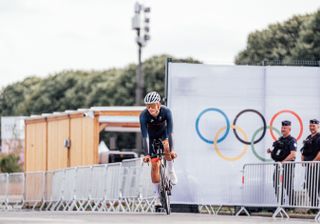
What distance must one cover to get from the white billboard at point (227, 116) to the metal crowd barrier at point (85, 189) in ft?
4.07

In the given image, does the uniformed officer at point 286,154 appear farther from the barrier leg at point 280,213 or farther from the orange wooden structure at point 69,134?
the orange wooden structure at point 69,134

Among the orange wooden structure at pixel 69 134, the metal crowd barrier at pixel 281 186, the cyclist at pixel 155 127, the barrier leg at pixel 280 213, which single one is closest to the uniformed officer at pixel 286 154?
the metal crowd barrier at pixel 281 186

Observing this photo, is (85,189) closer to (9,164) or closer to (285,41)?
(9,164)

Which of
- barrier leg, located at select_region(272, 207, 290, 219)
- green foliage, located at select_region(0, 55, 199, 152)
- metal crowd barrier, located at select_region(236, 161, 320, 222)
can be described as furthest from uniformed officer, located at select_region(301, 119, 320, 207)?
green foliage, located at select_region(0, 55, 199, 152)

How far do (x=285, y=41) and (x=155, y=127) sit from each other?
198ft

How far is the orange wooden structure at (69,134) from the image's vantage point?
32.8 m

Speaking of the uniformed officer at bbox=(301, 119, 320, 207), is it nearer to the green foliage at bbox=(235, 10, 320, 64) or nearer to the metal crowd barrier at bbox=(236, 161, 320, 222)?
the metal crowd barrier at bbox=(236, 161, 320, 222)

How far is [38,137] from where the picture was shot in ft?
123

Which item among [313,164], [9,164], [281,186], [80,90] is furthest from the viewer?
[80,90]

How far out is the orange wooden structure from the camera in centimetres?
3281

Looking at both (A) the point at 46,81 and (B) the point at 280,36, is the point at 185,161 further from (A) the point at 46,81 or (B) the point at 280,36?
(A) the point at 46,81

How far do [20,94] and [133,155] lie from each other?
88.4 meters

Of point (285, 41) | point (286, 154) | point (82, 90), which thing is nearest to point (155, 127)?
point (286, 154)

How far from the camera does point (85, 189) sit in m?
28.1
